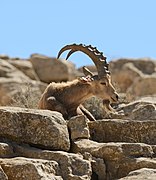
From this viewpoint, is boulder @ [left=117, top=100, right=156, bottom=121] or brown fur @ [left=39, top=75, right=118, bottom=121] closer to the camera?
boulder @ [left=117, top=100, right=156, bottom=121]

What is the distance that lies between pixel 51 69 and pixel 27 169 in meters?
25.3

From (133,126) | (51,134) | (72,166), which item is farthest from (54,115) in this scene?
(133,126)

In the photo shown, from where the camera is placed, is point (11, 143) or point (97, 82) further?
point (97, 82)

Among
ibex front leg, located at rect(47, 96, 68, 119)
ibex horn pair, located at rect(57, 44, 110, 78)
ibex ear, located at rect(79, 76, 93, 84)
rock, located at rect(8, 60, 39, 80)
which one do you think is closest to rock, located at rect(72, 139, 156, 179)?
ibex front leg, located at rect(47, 96, 68, 119)

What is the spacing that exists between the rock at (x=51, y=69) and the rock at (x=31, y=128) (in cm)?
2365

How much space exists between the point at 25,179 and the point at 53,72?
2513cm

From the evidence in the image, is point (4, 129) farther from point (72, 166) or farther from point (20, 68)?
point (20, 68)

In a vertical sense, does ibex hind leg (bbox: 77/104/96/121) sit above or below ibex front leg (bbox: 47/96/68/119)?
below

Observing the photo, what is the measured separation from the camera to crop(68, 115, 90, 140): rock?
6.95 m

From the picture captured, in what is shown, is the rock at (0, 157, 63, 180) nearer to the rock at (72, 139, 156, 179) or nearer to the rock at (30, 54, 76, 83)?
the rock at (72, 139, 156, 179)

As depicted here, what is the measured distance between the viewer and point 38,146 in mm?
6395

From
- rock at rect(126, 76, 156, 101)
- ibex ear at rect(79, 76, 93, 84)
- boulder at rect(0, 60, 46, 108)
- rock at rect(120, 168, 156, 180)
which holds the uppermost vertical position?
ibex ear at rect(79, 76, 93, 84)

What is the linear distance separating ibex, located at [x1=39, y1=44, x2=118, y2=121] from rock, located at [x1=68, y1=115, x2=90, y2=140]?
3.01 m

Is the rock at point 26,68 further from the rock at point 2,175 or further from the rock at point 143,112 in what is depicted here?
the rock at point 2,175
